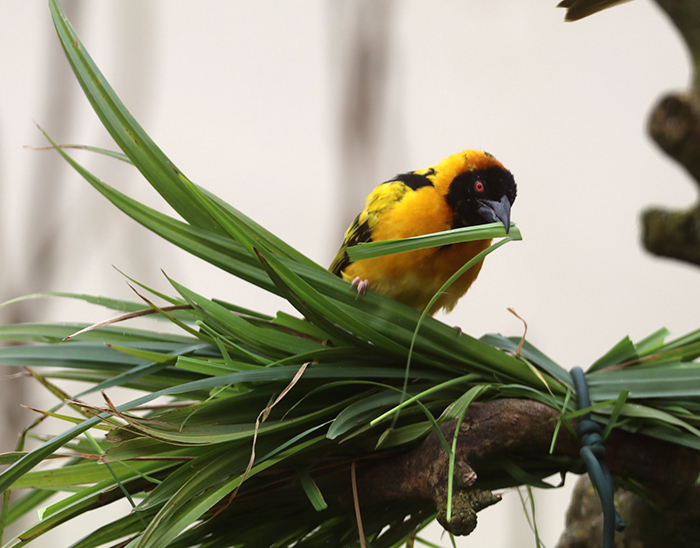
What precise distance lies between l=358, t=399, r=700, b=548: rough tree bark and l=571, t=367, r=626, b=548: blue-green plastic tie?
0.11 ft

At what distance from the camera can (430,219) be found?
3.14 ft

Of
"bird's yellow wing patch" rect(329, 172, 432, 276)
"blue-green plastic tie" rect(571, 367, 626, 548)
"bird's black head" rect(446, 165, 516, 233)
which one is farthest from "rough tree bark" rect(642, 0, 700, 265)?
"bird's yellow wing patch" rect(329, 172, 432, 276)

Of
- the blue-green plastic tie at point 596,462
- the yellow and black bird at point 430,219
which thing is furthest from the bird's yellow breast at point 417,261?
the blue-green plastic tie at point 596,462

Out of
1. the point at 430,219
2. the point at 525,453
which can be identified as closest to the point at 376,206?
the point at 430,219

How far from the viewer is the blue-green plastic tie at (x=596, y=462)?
61 centimetres

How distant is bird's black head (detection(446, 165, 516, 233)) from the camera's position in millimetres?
973

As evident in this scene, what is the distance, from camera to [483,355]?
0.71 m

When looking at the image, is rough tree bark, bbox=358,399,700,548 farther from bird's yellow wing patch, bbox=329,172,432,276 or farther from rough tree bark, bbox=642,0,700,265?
bird's yellow wing patch, bbox=329,172,432,276

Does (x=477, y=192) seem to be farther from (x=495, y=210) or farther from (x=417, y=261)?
(x=417, y=261)

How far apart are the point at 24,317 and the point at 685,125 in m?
1.24

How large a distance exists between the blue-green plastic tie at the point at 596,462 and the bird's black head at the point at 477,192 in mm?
338

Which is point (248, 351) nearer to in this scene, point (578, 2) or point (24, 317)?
point (578, 2)

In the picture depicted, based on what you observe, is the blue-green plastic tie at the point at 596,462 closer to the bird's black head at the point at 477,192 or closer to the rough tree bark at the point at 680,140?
the rough tree bark at the point at 680,140

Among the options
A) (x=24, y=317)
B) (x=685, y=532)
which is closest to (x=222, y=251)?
(x=685, y=532)
